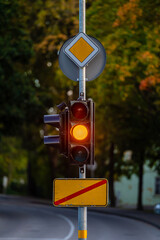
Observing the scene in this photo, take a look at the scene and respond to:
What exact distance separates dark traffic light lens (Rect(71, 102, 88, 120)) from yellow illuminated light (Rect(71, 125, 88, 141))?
0.12 meters

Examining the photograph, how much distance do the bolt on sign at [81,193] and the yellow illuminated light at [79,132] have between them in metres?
0.55

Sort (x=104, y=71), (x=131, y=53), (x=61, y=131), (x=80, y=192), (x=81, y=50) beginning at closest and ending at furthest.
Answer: (x=80, y=192)
(x=61, y=131)
(x=81, y=50)
(x=131, y=53)
(x=104, y=71)

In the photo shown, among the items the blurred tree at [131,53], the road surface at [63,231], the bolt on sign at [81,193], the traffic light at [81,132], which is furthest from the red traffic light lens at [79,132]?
the blurred tree at [131,53]

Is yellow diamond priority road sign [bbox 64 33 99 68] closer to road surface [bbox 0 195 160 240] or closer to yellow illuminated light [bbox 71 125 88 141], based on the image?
yellow illuminated light [bbox 71 125 88 141]

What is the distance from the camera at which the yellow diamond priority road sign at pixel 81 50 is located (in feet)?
25.7

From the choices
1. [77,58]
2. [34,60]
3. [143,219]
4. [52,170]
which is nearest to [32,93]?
[34,60]

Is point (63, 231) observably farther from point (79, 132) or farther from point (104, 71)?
point (79, 132)

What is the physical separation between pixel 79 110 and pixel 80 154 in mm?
575

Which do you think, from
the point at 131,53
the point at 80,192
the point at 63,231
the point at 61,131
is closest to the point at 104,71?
the point at 131,53

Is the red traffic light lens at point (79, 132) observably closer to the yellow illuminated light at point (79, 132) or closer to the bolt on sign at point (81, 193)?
the yellow illuminated light at point (79, 132)

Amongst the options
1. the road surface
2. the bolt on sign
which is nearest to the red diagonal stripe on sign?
the bolt on sign

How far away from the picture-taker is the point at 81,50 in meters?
7.86

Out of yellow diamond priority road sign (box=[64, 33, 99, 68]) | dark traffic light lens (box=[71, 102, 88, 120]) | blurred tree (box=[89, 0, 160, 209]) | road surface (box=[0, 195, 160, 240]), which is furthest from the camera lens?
blurred tree (box=[89, 0, 160, 209])

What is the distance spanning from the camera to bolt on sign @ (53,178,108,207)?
7324 millimetres
